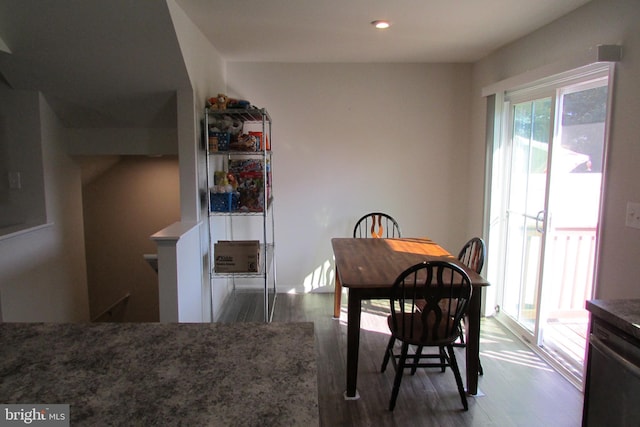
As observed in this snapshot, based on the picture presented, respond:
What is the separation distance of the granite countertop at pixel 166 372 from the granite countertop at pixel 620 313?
1.11 m

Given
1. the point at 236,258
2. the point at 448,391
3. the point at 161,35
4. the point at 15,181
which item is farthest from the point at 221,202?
the point at 448,391

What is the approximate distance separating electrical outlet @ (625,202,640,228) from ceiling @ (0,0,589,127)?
1.22m

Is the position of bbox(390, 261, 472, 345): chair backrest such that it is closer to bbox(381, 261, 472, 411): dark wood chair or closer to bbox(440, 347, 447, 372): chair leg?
bbox(381, 261, 472, 411): dark wood chair

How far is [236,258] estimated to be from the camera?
10.7 ft

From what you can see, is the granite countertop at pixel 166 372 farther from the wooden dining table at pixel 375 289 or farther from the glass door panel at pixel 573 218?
the glass door panel at pixel 573 218

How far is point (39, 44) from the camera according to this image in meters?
2.48

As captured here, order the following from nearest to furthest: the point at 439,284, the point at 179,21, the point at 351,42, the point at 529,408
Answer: the point at 439,284 < the point at 529,408 < the point at 179,21 < the point at 351,42

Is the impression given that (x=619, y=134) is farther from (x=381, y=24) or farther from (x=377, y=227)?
(x=377, y=227)

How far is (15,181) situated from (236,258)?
165 centimetres

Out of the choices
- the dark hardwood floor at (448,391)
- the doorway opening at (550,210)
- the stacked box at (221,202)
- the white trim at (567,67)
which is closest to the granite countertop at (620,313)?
the doorway opening at (550,210)

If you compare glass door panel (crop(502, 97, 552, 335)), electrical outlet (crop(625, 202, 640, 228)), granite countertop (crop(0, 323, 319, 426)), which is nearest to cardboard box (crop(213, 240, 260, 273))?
granite countertop (crop(0, 323, 319, 426))

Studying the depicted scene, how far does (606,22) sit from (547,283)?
5.56ft

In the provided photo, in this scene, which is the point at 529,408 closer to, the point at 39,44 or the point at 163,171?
the point at 39,44

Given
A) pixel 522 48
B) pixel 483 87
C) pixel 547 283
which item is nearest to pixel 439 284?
pixel 547 283
